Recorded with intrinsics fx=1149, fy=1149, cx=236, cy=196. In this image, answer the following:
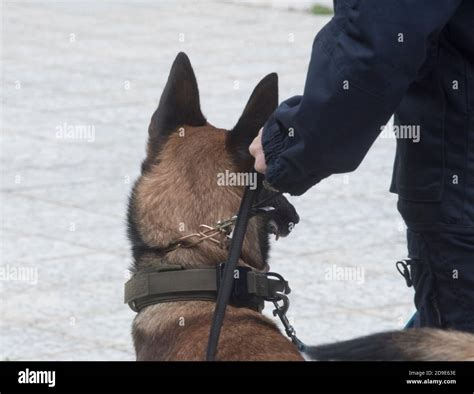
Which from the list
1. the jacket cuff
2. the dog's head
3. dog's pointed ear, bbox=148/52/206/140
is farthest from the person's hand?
dog's pointed ear, bbox=148/52/206/140

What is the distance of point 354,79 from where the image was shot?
9.18ft

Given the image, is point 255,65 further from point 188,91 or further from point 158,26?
point 188,91

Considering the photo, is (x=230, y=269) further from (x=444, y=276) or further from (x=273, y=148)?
(x=444, y=276)

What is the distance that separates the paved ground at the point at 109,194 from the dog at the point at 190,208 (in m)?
2.13

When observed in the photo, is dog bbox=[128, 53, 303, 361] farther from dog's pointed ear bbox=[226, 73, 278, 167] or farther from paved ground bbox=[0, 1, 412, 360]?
paved ground bbox=[0, 1, 412, 360]

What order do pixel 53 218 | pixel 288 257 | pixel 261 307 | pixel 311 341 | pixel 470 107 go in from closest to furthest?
pixel 470 107 < pixel 261 307 < pixel 311 341 < pixel 288 257 < pixel 53 218

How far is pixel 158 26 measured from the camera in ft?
52.0

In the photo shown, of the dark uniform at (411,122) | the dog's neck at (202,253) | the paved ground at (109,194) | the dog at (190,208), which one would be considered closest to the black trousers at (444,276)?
the dark uniform at (411,122)

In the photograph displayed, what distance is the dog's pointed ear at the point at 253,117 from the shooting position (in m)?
3.49

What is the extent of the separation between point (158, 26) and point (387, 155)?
22.6 ft

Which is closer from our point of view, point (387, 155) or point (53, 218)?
point (53, 218)

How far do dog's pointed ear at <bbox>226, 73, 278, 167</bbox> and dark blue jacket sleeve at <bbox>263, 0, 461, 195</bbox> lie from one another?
1.59 ft

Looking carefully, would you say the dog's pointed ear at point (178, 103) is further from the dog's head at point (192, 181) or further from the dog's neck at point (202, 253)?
the dog's neck at point (202, 253)
